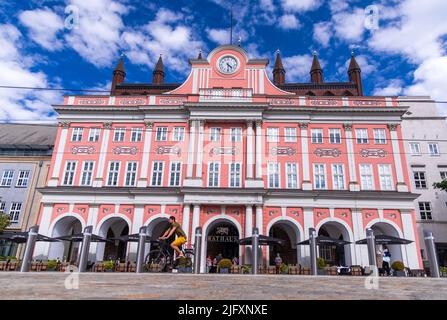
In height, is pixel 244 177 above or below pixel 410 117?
below

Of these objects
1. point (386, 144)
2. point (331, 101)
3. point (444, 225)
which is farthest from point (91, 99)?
point (444, 225)

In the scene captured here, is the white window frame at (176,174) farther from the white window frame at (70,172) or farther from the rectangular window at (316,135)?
the rectangular window at (316,135)

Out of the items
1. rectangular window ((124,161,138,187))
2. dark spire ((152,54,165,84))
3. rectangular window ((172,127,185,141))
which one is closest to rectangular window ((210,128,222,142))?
rectangular window ((172,127,185,141))

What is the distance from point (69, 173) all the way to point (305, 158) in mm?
20921

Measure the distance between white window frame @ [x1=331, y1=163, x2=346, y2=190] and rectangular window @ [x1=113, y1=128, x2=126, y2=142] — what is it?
19.2m

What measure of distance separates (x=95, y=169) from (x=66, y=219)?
4.86m

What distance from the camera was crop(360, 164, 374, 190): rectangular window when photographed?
27812 mm

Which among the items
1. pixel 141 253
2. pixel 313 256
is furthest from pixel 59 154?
pixel 313 256

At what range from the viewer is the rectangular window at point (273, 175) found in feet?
91.5

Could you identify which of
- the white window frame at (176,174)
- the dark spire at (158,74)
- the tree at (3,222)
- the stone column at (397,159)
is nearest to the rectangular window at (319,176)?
the stone column at (397,159)

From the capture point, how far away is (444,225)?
3281 cm
